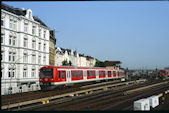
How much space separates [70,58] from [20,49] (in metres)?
55.1

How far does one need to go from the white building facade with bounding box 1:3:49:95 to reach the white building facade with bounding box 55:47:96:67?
32260 millimetres

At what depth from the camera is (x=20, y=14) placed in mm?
41125

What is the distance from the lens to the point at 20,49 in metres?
39.2

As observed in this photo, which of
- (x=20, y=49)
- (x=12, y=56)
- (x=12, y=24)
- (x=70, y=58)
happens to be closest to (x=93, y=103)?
(x=12, y=56)

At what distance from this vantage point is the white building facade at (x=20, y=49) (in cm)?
3575

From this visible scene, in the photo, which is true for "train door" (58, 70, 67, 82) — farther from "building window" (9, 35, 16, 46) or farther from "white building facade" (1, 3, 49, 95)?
"building window" (9, 35, 16, 46)

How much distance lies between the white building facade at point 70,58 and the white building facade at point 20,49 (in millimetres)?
32260

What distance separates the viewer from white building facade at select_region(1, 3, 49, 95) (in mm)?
35750

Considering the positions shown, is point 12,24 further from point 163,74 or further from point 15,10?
point 163,74

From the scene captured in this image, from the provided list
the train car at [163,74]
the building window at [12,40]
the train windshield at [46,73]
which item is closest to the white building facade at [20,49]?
the building window at [12,40]

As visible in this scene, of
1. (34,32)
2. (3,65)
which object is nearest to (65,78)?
(3,65)

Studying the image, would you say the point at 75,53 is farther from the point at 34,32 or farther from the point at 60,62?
the point at 34,32

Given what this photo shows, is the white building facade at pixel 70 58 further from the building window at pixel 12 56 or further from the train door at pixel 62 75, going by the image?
the train door at pixel 62 75

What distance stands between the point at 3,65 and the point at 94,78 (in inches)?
673
